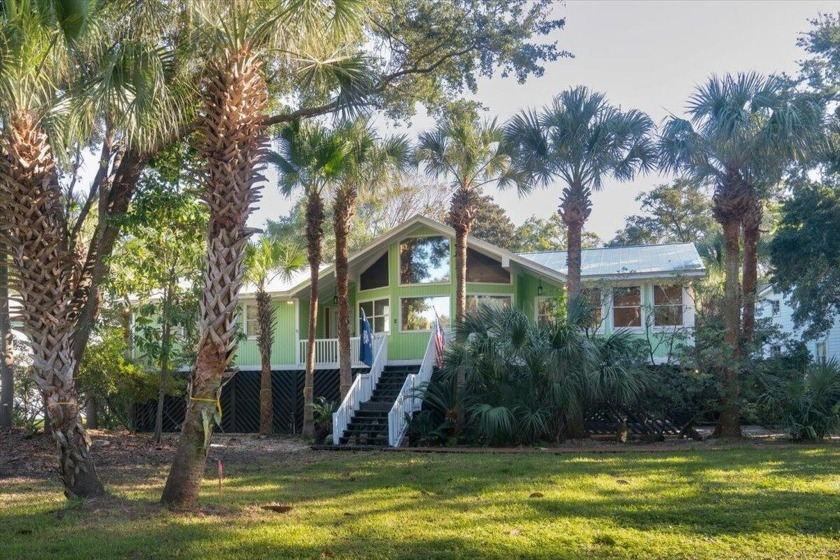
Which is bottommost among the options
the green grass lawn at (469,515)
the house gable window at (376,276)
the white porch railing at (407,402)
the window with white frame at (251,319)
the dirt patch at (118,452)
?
the dirt patch at (118,452)

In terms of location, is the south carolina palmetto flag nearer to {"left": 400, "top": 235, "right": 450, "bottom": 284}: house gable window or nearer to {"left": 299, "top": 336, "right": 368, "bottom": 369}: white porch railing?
{"left": 400, "top": 235, "right": 450, "bottom": 284}: house gable window

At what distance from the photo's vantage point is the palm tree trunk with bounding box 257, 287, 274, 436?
2247 centimetres

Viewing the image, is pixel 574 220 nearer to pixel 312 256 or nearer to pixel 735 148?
pixel 735 148

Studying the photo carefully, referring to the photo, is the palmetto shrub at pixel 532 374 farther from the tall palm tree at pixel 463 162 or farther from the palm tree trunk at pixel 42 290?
the palm tree trunk at pixel 42 290

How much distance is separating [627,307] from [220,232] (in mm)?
17448

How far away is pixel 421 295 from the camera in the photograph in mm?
25266

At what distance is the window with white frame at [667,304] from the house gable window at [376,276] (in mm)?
8053

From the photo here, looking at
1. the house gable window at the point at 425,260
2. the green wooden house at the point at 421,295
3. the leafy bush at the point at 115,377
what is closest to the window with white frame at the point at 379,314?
the green wooden house at the point at 421,295

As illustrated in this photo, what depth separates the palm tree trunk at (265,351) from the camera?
885 inches

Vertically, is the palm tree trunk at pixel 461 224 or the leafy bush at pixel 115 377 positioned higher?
the palm tree trunk at pixel 461 224

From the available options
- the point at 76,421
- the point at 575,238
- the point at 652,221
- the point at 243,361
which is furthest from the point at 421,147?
the point at 652,221

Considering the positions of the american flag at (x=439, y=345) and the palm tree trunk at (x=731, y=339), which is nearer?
the palm tree trunk at (x=731, y=339)

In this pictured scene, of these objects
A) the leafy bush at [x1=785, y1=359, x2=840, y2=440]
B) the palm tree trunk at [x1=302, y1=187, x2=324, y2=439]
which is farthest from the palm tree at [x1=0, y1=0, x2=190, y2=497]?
the leafy bush at [x1=785, y1=359, x2=840, y2=440]

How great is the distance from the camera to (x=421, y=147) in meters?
21.3
